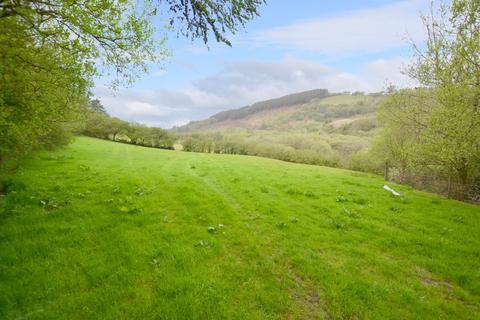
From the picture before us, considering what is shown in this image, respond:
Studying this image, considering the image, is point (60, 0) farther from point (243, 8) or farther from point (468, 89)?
point (468, 89)

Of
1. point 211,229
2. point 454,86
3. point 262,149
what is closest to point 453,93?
point 454,86

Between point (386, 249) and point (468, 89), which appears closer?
point (386, 249)

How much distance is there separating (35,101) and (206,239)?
10.1m

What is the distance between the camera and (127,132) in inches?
3214

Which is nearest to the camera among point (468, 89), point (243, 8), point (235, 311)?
point (235, 311)

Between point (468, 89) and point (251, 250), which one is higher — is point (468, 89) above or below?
above

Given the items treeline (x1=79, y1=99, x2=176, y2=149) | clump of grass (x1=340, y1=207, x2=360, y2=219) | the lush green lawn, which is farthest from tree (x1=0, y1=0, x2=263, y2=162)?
treeline (x1=79, y1=99, x2=176, y2=149)

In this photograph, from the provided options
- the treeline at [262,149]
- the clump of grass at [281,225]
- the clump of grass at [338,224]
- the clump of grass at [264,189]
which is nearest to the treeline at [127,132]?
the treeline at [262,149]

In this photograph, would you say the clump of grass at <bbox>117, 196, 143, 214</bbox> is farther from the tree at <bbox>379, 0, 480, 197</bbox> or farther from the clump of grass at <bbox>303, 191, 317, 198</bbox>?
the tree at <bbox>379, 0, 480, 197</bbox>

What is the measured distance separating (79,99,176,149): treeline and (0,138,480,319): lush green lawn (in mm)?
71190

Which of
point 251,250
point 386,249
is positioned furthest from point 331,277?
point 386,249

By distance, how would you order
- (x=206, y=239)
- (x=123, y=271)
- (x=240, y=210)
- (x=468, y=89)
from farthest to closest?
(x=468, y=89) → (x=240, y=210) → (x=206, y=239) → (x=123, y=271)

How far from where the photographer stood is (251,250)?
912 centimetres

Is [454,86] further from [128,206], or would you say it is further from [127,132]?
[127,132]
